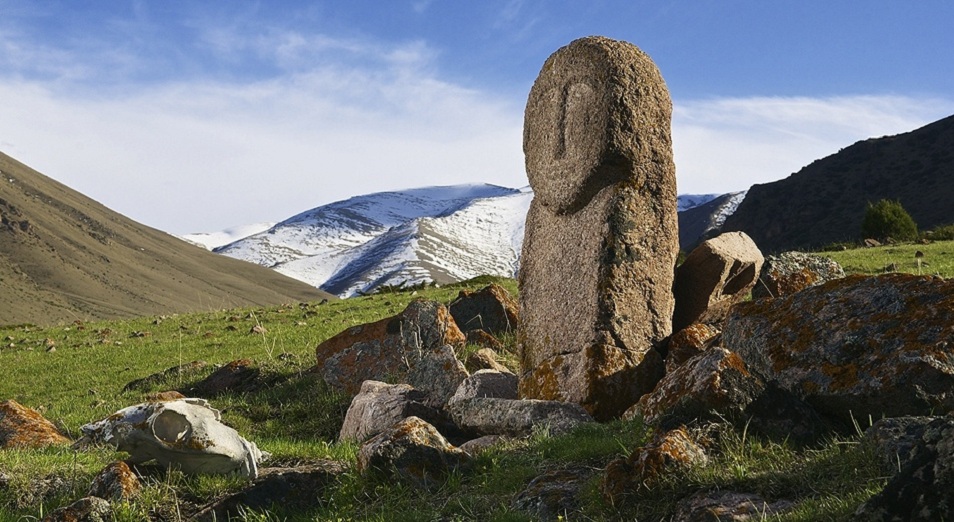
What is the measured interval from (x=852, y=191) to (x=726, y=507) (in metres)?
114

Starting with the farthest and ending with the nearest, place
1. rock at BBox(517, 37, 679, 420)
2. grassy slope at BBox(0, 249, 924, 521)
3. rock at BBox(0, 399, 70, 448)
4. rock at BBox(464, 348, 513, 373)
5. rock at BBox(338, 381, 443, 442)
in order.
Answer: rock at BBox(464, 348, 513, 373), rock at BBox(0, 399, 70, 448), rock at BBox(517, 37, 679, 420), rock at BBox(338, 381, 443, 442), grassy slope at BBox(0, 249, 924, 521)

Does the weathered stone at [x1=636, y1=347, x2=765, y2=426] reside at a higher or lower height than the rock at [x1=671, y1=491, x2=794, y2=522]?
higher

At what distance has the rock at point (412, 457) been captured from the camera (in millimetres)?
8320

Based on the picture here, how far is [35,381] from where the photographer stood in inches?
852

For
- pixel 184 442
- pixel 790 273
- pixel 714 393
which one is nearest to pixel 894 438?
pixel 714 393

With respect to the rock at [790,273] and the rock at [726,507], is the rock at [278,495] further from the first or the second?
the rock at [790,273]

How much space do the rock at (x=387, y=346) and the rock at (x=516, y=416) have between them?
182 inches

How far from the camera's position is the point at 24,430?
1332 centimetres

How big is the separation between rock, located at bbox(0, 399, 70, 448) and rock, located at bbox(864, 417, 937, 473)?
10976 mm

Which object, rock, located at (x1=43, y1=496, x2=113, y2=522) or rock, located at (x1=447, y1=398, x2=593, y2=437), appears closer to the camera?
rock, located at (x1=43, y1=496, x2=113, y2=522)

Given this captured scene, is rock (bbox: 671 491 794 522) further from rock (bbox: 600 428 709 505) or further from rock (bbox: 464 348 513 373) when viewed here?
rock (bbox: 464 348 513 373)

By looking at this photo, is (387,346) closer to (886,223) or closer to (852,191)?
(886,223)

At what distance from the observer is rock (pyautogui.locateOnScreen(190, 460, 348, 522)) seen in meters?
8.23

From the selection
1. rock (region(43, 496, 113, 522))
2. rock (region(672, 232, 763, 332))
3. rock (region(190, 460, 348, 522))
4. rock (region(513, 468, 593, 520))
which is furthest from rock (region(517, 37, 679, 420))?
rock (region(43, 496, 113, 522))
